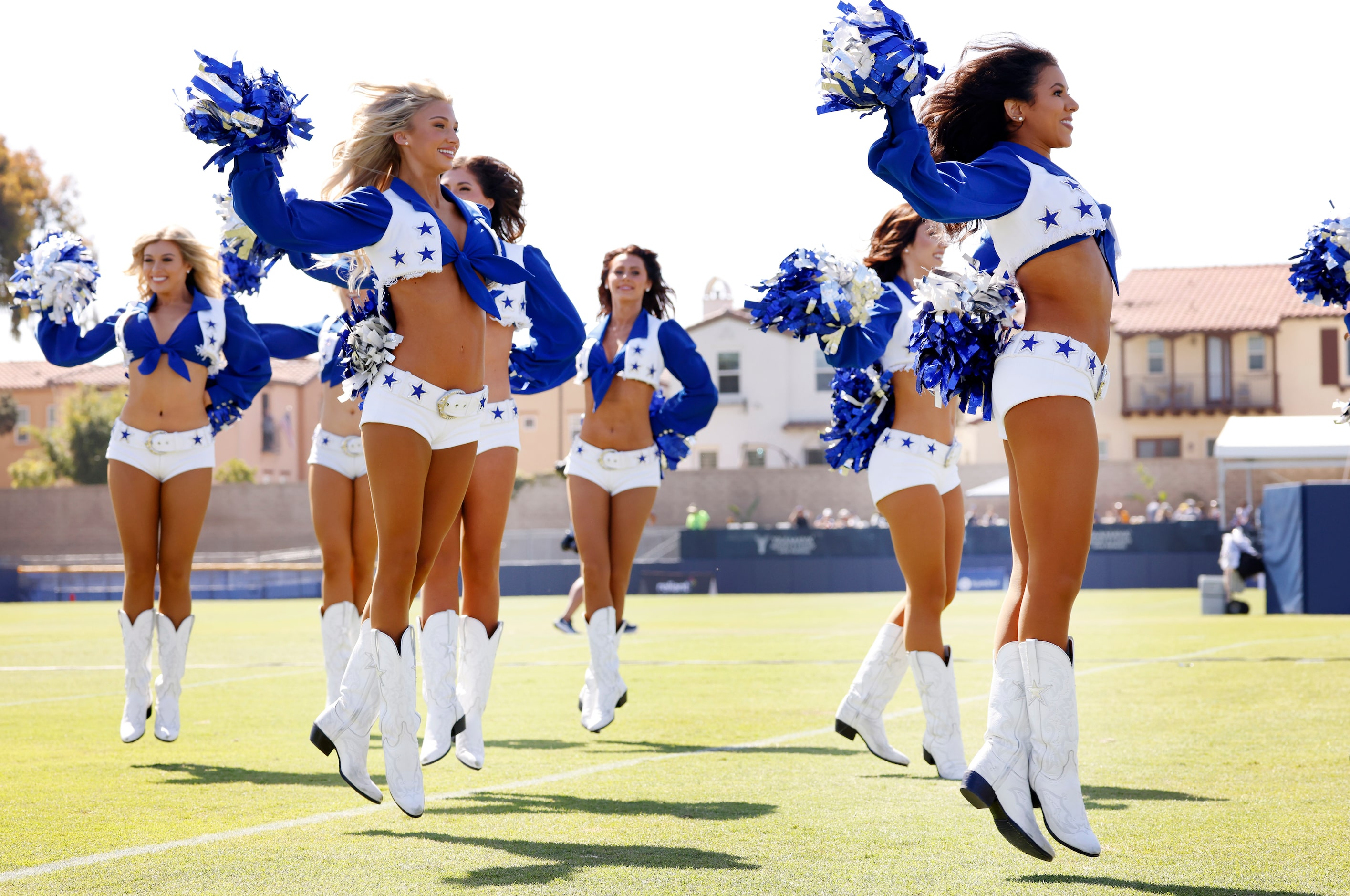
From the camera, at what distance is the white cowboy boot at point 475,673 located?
18.4 feet

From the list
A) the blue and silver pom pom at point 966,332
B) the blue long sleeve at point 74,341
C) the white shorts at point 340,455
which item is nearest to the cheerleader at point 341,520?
the white shorts at point 340,455

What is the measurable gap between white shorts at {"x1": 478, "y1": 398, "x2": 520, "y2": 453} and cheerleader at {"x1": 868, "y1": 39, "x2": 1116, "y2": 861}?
2.52m

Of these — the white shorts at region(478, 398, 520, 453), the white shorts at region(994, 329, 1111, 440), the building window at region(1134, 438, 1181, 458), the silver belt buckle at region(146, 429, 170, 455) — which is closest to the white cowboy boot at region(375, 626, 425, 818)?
the white shorts at region(478, 398, 520, 453)

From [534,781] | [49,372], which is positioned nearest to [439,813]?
[534,781]

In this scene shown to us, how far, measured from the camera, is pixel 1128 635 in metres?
13.9

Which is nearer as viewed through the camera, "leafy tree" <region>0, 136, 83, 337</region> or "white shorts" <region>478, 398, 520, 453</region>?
"white shorts" <region>478, 398, 520, 453</region>

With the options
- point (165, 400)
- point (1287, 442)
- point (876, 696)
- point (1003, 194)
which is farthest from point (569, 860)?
point (1287, 442)

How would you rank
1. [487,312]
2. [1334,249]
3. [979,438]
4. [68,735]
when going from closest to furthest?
[487,312] → [1334,249] → [68,735] → [979,438]

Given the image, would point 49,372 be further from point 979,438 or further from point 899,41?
point 899,41

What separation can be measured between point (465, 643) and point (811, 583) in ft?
82.2

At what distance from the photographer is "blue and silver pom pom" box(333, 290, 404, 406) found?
4.36 metres

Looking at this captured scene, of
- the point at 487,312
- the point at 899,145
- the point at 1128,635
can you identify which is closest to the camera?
the point at 899,145

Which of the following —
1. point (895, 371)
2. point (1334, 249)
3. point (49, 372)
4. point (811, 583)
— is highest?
point (49, 372)

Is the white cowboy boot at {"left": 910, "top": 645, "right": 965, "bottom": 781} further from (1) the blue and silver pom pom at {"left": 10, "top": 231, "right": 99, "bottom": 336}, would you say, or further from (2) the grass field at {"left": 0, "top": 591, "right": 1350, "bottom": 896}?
(1) the blue and silver pom pom at {"left": 10, "top": 231, "right": 99, "bottom": 336}
